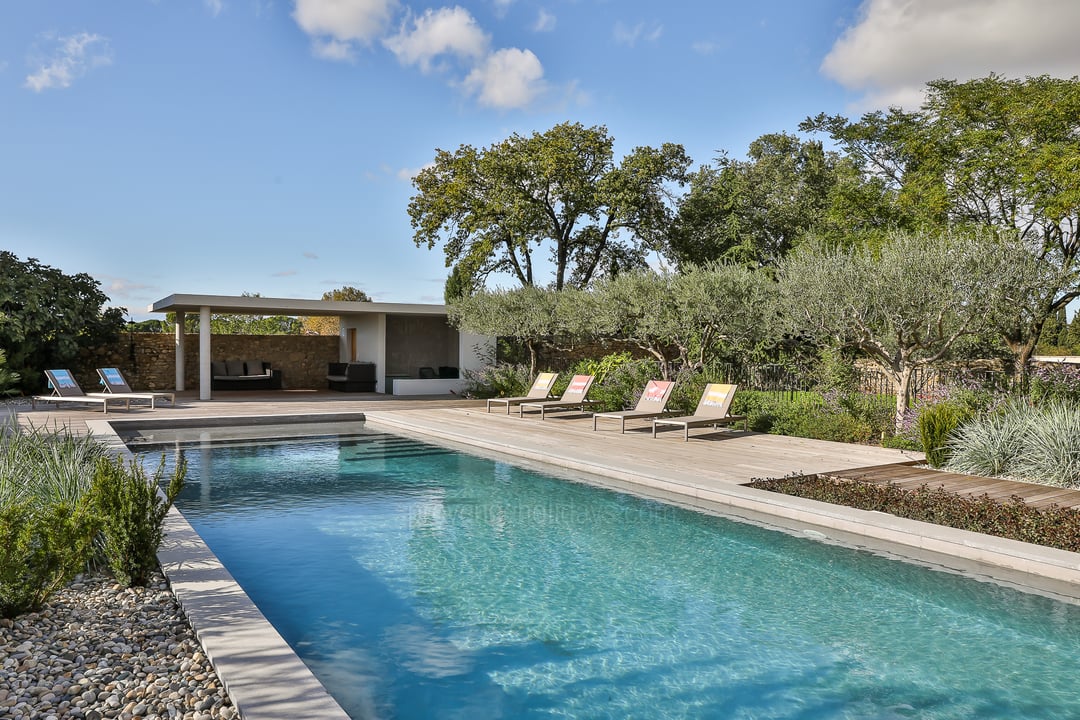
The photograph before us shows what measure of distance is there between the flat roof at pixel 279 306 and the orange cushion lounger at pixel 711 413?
370 inches

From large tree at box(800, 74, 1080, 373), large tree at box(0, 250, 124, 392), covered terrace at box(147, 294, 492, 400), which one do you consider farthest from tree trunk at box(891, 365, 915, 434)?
large tree at box(0, 250, 124, 392)

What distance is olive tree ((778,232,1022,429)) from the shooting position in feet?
32.0

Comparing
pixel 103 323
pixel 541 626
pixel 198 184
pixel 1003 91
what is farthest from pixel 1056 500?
pixel 103 323

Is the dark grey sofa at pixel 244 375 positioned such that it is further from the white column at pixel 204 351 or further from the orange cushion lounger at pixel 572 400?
the orange cushion lounger at pixel 572 400

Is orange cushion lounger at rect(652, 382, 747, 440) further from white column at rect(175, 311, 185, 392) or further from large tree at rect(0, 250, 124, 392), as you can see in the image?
large tree at rect(0, 250, 124, 392)

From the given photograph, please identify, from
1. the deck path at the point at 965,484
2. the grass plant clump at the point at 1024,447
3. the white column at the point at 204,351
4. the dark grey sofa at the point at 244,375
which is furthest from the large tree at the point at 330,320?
the grass plant clump at the point at 1024,447

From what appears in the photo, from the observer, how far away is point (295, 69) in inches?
613

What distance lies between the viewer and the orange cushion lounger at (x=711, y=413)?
1147cm

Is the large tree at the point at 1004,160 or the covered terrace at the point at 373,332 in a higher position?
the large tree at the point at 1004,160

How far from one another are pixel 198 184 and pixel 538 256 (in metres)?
10.5

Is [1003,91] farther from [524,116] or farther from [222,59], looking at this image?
[222,59]

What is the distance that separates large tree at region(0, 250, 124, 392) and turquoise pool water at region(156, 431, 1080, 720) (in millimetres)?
13266

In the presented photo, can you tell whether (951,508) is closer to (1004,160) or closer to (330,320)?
(1004,160)

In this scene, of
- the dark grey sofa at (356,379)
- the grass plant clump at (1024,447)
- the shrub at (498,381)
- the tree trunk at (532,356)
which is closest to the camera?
the grass plant clump at (1024,447)
